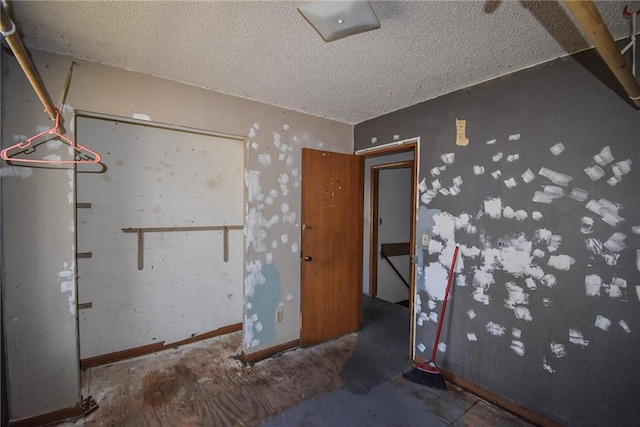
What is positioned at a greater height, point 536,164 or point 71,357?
point 536,164

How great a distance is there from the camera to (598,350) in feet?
5.10

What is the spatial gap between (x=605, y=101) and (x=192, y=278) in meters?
3.41

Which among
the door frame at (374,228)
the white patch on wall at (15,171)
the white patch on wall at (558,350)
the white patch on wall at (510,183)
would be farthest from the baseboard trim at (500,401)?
the white patch on wall at (15,171)

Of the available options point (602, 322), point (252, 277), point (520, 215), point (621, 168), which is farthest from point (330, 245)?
point (621, 168)

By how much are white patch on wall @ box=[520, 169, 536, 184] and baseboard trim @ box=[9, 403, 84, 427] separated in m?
3.27

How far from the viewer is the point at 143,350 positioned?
2.53 metres

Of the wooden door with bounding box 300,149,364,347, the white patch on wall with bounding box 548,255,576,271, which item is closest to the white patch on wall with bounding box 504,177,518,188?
the white patch on wall with bounding box 548,255,576,271

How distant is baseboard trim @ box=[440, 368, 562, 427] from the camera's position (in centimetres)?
175

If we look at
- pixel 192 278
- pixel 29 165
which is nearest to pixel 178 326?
pixel 192 278

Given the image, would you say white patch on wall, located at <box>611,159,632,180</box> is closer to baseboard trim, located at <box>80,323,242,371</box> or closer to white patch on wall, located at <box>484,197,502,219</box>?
white patch on wall, located at <box>484,197,502,219</box>

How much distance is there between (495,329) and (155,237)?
2.94 metres

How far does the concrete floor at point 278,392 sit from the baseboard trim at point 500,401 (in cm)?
4

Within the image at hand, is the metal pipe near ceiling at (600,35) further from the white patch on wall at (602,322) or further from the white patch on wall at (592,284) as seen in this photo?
the white patch on wall at (602,322)

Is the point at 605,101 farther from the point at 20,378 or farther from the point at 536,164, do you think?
the point at 20,378
